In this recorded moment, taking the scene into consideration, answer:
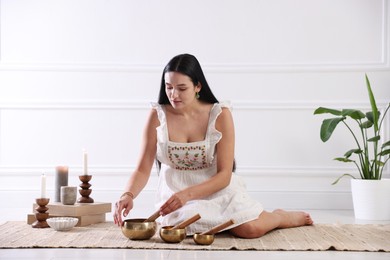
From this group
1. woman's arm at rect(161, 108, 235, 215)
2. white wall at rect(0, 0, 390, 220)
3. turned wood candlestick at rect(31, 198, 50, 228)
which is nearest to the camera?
woman's arm at rect(161, 108, 235, 215)

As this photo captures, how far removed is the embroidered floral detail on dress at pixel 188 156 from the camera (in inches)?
119

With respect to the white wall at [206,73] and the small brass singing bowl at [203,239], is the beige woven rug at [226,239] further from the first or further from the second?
the white wall at [206,73]

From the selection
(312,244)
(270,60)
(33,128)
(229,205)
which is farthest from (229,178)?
(33,128)

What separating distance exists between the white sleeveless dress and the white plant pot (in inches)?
45.1

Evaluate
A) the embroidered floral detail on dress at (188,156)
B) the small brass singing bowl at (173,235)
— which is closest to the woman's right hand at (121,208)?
the small brass singing bowl at (173,235)

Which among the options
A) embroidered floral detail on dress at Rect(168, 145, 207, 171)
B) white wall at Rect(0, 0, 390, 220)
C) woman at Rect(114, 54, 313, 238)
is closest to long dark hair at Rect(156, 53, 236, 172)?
woman at Rect(114, 54, 313, 238)

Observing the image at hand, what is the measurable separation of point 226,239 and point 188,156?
0.42m

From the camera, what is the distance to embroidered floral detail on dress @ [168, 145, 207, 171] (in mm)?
3033

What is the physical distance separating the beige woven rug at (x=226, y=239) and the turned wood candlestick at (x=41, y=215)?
4 centimetres

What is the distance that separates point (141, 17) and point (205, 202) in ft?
7.04

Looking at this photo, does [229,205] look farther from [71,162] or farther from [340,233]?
[71,162]

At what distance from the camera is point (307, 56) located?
15.4 ft

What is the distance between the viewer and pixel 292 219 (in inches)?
130

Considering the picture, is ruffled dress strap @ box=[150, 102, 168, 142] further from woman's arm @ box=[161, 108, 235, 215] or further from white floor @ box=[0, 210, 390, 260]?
white floor @ box=[0, 210, 390, 260]
